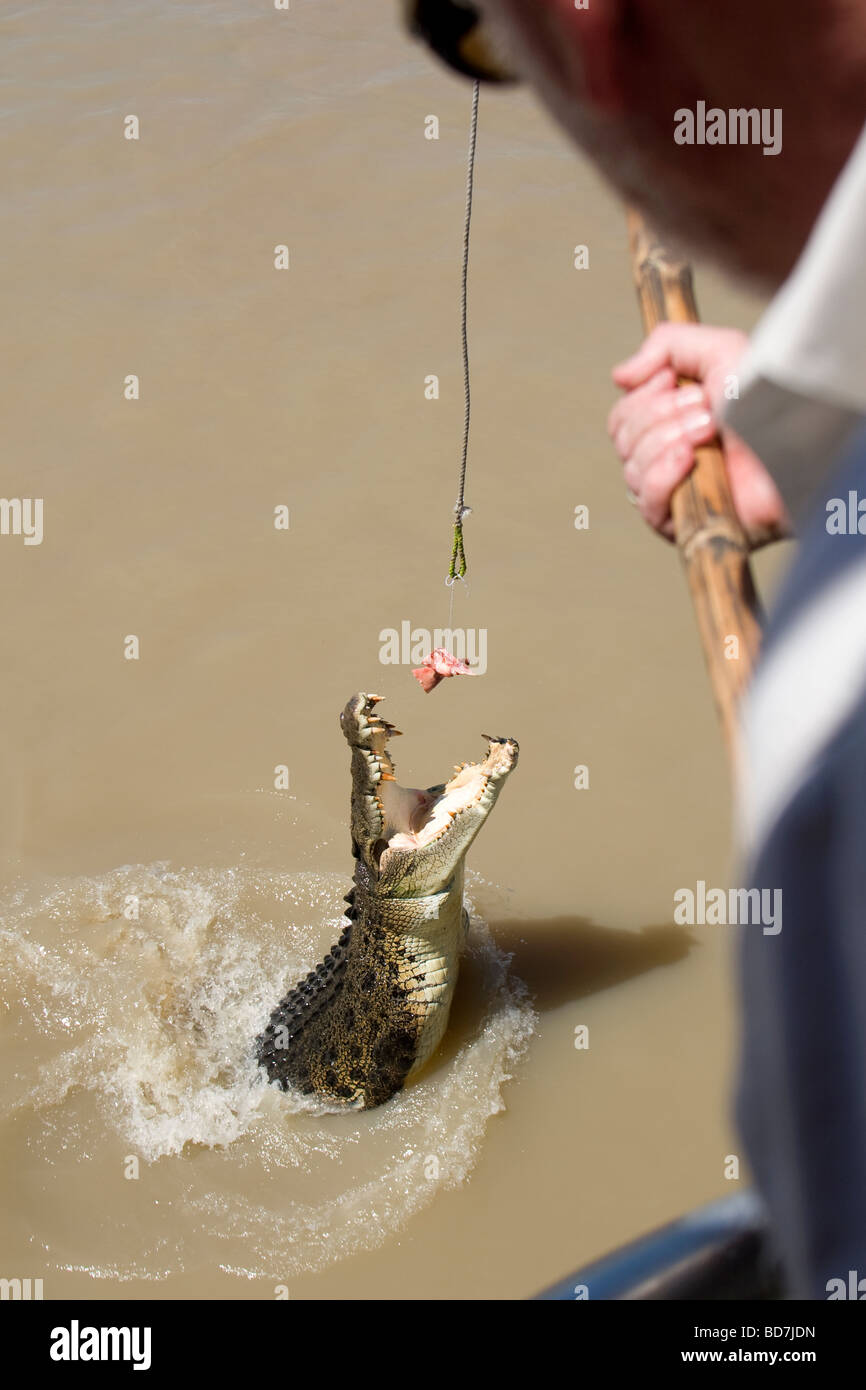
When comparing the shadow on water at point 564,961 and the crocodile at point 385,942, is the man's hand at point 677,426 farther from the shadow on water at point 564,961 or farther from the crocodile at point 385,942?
the shadow on water at point 564,961

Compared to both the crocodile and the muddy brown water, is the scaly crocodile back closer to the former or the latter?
the crocodile

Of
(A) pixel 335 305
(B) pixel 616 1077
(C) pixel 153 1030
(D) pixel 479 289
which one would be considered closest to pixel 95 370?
(A) pixel 335 305

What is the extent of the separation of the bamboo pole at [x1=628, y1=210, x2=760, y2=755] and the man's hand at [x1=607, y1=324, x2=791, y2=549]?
27 mm

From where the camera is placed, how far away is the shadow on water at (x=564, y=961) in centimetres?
437

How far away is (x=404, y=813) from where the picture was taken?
4023mm

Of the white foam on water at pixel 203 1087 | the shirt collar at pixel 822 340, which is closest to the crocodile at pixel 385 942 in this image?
the white foam on water at pixel 203 1087

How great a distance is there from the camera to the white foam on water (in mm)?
3816

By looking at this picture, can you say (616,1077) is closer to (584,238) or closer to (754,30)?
(754,30)

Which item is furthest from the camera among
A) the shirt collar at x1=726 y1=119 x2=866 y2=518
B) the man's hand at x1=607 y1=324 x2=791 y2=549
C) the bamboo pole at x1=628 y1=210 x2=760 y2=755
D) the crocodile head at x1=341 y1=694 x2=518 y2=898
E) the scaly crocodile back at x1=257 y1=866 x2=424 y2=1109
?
the scaly crocodile back at x1=257 y1=866 x2=424 y2=1109

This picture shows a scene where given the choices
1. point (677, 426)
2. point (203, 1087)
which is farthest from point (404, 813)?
point (677, 426)

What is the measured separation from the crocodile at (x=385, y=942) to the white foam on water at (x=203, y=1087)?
0.13 metres

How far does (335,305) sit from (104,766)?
135 inches

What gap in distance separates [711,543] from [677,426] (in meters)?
0.29

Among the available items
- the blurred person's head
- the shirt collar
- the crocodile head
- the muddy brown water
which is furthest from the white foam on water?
the blurred person's head
